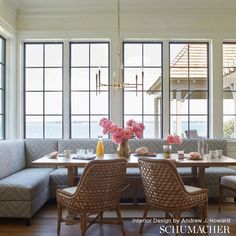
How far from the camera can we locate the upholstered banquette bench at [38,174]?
11.3ft

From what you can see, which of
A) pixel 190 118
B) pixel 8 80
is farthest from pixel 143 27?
pixel 8 80

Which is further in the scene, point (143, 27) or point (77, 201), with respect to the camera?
point (143, 27)

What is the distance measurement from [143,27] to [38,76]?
196 cm

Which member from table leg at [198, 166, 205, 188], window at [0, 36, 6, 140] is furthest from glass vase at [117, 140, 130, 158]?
window at [0, 36, 6, 140]

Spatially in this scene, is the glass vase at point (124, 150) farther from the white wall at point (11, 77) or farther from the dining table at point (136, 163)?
the white wall at point (11, 77)

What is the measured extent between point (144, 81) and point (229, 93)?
1478mm

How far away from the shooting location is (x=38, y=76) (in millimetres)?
5285

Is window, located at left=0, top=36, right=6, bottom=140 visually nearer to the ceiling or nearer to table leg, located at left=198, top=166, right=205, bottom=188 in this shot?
the ceiling

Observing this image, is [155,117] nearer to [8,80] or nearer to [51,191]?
[51,191]

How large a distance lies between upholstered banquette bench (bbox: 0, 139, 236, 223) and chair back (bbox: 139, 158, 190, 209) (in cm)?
83

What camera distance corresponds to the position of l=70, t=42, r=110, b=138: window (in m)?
5.27

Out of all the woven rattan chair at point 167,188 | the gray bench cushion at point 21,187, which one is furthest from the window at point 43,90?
the woven rattan chair at point 167,188

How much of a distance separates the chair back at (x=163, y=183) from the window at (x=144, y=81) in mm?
2346

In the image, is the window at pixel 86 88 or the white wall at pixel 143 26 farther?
the window at pixel 86 88
